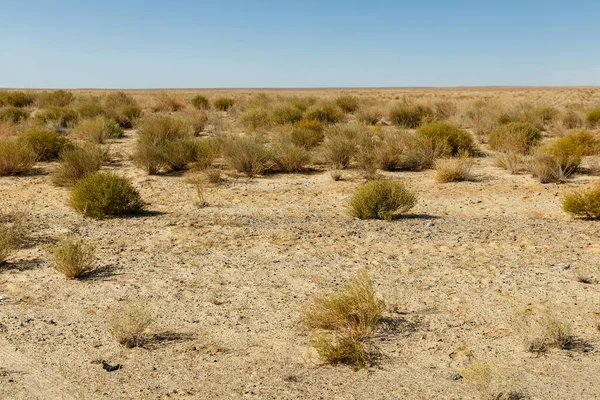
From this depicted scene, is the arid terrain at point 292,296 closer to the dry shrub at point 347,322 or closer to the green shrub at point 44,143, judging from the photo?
the dry shrub at point 347,322

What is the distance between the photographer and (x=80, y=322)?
6.05m

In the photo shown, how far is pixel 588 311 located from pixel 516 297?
2.42ft

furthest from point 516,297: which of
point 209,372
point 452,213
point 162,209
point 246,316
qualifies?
point 162,209

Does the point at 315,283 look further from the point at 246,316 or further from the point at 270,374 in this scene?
the point at 270,374

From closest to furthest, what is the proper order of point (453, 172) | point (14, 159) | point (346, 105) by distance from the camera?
point (453, 172) → point (14, 159) → point (346, 105)

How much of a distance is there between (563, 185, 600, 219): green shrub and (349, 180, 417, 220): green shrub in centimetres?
264

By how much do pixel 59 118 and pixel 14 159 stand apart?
38.5 ft

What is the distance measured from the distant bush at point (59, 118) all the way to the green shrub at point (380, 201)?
55.4 ft

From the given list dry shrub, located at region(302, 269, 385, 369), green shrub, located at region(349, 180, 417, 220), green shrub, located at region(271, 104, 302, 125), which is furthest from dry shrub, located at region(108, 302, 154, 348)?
green shrub, located at region(271, 104, 302, 125)

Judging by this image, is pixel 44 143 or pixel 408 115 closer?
pixel 44 143

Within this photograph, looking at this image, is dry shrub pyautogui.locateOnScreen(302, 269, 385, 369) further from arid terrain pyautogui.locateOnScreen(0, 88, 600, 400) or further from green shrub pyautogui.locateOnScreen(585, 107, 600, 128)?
green shrub pyautogui.locateOnScreen(585, 107, 600, 128)

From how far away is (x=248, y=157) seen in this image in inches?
593

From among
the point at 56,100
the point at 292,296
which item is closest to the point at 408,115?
the point at 292,296

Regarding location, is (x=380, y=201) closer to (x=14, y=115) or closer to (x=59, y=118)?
(x=59, y=118)
